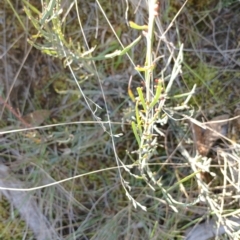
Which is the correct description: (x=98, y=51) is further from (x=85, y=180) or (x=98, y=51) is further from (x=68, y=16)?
(x=85, y=180)

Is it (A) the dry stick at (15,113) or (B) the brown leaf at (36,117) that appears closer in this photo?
(A) the dry stick at (15,113)

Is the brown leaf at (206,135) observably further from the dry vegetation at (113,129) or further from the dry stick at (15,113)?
the dry stick at (15,113)

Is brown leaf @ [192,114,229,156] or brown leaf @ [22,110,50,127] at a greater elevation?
brown leaf @ [22,110,50,127]

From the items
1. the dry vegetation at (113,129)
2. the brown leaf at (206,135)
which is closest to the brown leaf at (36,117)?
the dry vegetation at (113,129)

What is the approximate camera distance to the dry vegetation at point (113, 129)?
4.25ft

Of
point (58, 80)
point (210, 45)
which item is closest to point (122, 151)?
point (58, 80)

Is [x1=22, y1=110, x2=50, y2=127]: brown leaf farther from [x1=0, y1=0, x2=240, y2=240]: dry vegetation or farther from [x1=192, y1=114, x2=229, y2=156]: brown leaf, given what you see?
[x1=192, y1=114, x2=229, y2=156]: brown leaf

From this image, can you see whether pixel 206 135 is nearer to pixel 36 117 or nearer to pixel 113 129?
pixel 113 129

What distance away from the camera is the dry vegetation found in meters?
1.29

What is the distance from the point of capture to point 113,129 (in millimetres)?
1296

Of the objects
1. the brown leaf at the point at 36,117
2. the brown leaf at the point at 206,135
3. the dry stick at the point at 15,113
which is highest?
the dry stick at the point at 15,113

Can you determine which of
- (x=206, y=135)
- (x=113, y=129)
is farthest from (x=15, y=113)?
(x=206, y=135)

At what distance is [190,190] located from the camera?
1.30 m

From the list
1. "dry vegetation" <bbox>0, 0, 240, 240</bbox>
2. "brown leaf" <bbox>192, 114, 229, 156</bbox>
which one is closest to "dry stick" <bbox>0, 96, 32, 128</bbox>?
"dry vegetation" <bbox>0, 0, 240, 240</bbox>
